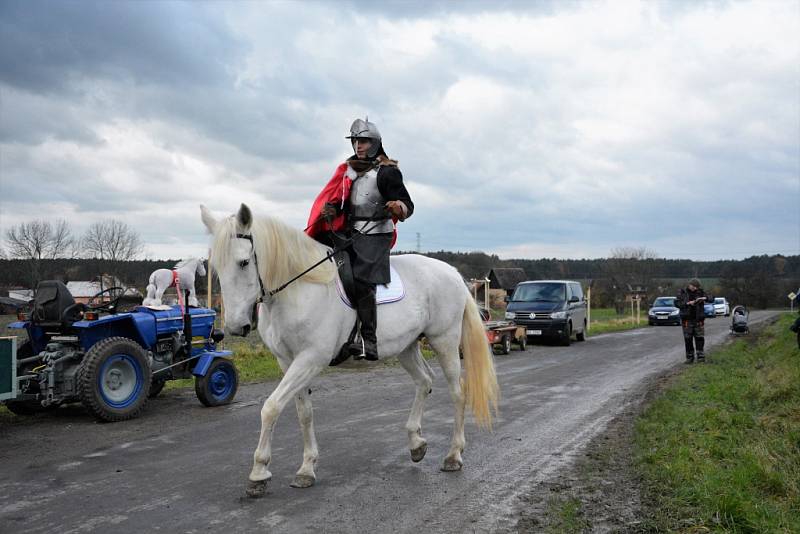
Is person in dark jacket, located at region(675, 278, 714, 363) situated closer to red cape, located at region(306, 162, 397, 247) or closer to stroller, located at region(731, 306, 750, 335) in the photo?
stroller, located at region(731, 306, 750, 335)

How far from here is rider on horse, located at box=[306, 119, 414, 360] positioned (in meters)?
5.13

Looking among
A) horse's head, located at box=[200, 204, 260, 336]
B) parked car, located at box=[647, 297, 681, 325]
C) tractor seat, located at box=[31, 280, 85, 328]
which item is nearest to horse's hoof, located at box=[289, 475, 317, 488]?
horse's head, located at box=[200, 204, 260, 336]

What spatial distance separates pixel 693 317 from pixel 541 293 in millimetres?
6981

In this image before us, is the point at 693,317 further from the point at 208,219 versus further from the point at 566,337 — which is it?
the point at 208,219

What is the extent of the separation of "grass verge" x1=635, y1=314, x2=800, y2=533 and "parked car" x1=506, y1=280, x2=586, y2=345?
968 cm

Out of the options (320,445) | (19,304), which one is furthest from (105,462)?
(19,304)

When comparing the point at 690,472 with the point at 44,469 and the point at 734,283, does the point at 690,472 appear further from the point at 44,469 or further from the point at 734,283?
the point at 734,283

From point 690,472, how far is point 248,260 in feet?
12.3

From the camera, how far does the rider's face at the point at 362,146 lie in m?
5.30

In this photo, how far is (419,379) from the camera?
18.9 ft

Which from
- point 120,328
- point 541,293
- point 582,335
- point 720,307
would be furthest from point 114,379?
point 720,307

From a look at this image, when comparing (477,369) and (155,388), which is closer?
(477,369)

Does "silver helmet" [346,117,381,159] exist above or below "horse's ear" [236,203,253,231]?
above

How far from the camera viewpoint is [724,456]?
17.9 feet
